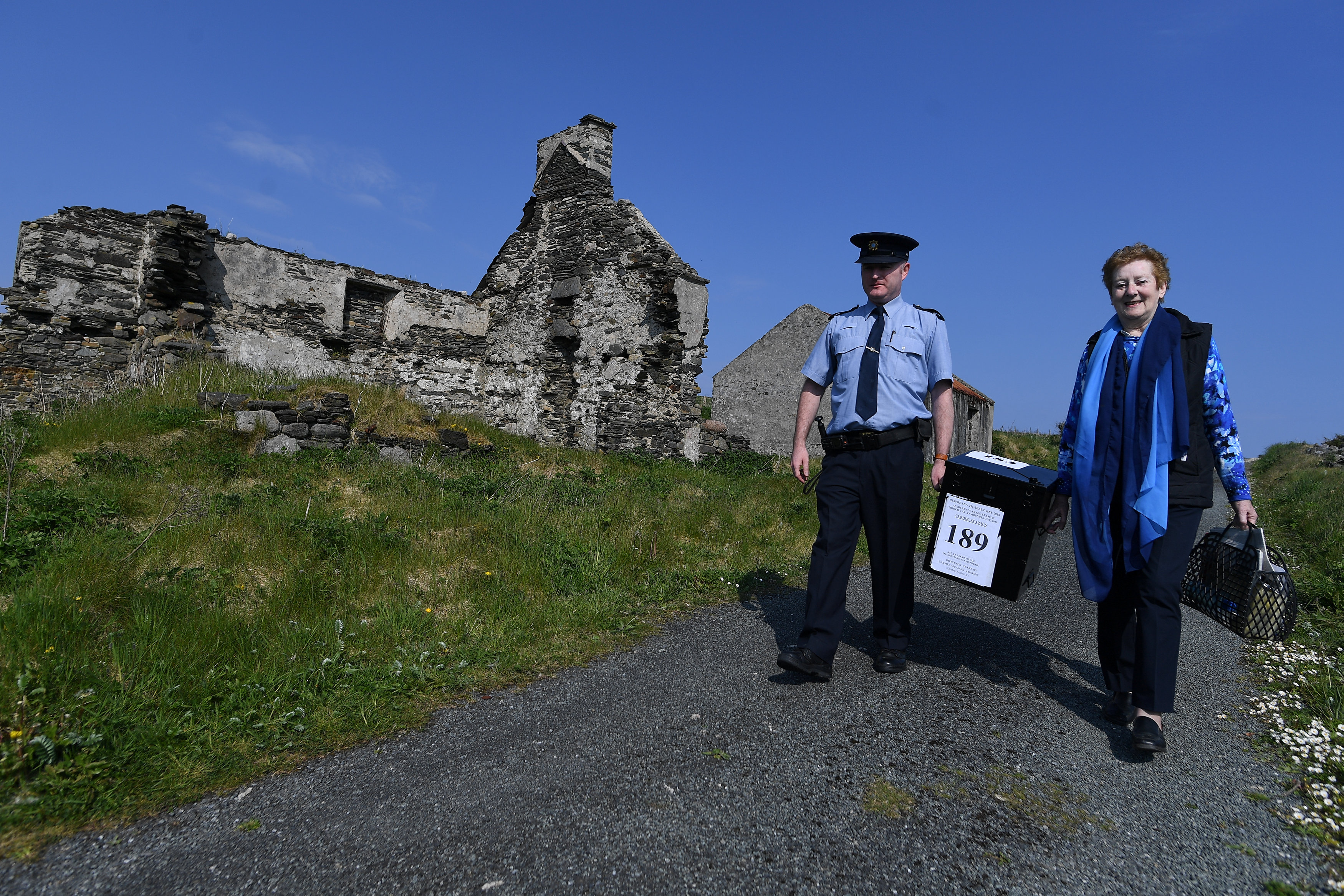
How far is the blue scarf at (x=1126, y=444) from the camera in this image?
2896 mm

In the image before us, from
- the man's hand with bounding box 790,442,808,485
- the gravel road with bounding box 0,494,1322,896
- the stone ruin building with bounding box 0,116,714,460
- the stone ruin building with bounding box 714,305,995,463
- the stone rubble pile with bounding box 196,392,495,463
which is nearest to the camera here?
the gravel road with bounding box 0,494,1322,896

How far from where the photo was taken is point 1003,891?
187 cm

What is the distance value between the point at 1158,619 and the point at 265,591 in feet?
14.0

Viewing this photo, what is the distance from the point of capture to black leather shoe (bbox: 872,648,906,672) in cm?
350

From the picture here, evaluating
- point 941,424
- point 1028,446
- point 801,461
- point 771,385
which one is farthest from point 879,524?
point 1028,446

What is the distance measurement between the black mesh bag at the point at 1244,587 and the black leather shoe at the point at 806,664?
1.77m

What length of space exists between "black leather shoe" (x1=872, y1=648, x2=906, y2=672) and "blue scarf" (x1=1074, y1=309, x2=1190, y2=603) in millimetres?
911

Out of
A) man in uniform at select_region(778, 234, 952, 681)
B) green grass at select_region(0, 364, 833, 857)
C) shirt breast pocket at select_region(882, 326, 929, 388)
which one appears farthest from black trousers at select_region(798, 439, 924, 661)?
green grass at select_region(0, 364, 833, 857)

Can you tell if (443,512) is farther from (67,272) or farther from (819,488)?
(67,272)

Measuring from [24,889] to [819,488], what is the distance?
3.23 m

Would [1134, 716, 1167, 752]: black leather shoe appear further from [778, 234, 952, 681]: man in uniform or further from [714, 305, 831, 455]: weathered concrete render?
[714, 305, 831, 455]: weathered concrete render

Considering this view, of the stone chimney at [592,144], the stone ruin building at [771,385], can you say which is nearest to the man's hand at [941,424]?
the stone chimney at [592,144]

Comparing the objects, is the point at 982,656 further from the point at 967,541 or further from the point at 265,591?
the point at 265,591

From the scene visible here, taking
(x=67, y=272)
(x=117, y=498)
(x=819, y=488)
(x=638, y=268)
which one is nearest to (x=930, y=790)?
(x=819, y=488)
